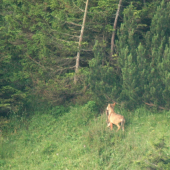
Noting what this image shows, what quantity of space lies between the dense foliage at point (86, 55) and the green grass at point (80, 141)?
0.88 meters

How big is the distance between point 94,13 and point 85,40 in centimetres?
144

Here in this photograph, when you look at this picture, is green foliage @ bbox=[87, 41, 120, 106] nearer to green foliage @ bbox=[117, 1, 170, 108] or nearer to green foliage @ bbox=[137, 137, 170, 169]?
green foliage @ bbox=[117, 1, 170, 108]

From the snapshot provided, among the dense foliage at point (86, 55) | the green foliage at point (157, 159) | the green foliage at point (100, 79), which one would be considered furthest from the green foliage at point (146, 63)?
the green foliage at point (157, 159)

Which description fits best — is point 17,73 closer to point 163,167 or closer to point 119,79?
point 119,79

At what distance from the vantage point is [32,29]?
14.8 metres

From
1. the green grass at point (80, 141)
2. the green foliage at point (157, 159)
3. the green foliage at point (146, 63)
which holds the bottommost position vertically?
the green grass at point (80, 141)

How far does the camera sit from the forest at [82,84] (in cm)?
999

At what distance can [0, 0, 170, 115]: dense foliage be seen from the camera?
36.8ft

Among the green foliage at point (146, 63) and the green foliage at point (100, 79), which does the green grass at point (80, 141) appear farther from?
the green foliage at point (100, 79)

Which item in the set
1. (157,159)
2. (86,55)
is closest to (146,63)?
(86,55)

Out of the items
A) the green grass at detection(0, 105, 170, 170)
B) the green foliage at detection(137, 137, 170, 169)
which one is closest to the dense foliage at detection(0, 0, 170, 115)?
the green grass at detection(0, 105, 170, 170)

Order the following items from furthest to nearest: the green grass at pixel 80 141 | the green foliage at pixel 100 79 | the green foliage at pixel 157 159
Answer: the green foliage at pixel 100 79 < the green grass at pixel 80 141 < the green foliage at pixel 157 159

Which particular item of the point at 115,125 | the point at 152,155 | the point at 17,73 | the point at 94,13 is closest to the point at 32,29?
the point at 17,73

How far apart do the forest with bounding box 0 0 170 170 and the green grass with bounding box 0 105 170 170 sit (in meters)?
0.03
